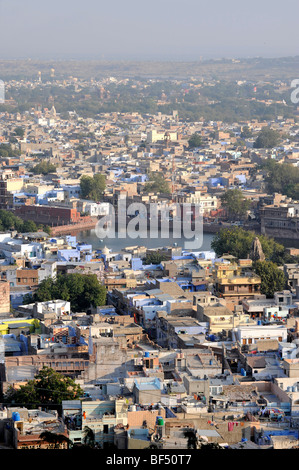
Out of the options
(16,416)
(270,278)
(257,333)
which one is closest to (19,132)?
(270,278)

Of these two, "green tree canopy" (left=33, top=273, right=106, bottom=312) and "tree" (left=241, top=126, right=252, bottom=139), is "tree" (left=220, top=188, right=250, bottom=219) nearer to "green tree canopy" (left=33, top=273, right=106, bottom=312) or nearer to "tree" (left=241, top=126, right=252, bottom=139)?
"green tree canopy" (left=33, top=273, right=106, bottom=312)

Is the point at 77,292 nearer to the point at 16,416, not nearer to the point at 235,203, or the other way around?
the point at 16,416

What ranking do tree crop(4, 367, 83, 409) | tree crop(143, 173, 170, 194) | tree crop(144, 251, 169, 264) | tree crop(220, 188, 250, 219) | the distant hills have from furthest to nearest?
the distant hills → tree crop(143, 173, 170, 194) → tree crop(220, 188, 250, 219) → tree crop(144, 251, 169, 264) → tree crop(4, 367, 83, 409)

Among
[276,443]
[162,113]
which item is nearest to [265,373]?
[276,443]

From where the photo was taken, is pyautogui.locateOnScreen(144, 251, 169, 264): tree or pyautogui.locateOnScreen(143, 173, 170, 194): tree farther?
pyautogui.locateOnScreen(143, 173, 170, 194): tree

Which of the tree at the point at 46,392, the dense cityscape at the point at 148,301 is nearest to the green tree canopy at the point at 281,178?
the dense cityscape at the point at 148,301

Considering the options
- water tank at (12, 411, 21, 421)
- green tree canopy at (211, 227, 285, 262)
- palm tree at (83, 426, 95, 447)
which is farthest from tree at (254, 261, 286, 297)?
water tank at (12, 411, 21, 421)

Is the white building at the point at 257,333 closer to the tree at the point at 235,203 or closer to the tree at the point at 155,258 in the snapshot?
the tree at the point at 155,258
